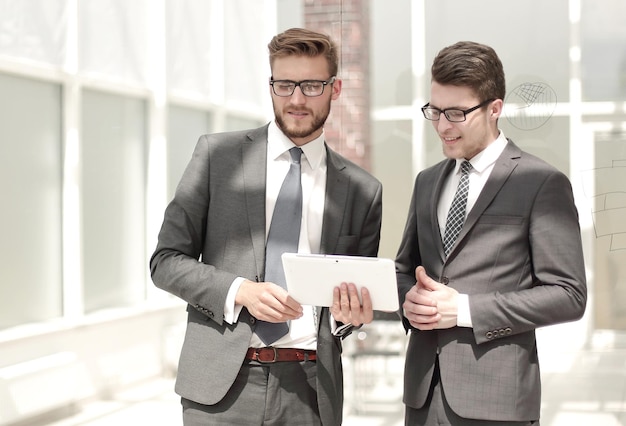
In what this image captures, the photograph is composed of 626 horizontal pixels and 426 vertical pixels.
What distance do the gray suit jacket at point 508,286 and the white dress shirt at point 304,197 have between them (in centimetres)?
35

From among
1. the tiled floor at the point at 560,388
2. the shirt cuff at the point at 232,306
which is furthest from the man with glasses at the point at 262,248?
the tiled floor at the point at 560,388

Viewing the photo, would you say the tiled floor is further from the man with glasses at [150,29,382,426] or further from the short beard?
the short beard

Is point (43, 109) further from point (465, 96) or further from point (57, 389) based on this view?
point (465, 96)

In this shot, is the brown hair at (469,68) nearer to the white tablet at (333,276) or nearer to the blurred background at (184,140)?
the white tablet at (333,276)

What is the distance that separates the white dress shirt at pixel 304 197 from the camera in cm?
248

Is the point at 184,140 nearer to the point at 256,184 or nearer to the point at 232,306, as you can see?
the point at 256,184

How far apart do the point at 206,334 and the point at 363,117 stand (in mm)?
2430

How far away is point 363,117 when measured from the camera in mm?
4672

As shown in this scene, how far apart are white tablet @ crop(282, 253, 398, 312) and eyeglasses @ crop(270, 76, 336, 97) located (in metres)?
0.56

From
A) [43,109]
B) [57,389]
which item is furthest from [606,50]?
[57,389]

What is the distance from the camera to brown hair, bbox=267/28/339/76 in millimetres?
2443

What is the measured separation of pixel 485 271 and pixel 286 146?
72 centimetres

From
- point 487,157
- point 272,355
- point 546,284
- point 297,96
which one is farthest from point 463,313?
point 297,96

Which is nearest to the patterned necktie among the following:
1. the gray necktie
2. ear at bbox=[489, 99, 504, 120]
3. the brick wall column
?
ear at bbox=[489, 99, 504, 120]
